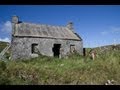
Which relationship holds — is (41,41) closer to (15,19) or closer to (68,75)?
(15,19)

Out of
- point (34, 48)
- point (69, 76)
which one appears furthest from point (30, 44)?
point (69, 76)

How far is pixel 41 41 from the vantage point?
1706 centimetres

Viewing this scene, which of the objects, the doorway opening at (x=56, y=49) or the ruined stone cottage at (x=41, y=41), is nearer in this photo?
the ruined stone cottage at (x=41, y=41)

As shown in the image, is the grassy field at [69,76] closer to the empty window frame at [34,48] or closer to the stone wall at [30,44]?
the stone wall at [30,44]

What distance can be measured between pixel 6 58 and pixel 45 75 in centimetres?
837

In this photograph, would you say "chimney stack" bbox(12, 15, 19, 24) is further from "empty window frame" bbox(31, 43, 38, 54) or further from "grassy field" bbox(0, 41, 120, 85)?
"grassy field" bbox(0, 41, 120, 85)

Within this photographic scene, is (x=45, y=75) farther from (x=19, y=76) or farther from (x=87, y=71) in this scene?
(x=87, y=71)

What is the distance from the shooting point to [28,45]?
16.5 meters

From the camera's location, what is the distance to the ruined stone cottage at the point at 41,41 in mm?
16234

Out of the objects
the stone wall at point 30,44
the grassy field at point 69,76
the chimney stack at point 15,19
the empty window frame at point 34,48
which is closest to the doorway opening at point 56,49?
the stone wall at point 30,44

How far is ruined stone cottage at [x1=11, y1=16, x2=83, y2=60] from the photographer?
16234 mm

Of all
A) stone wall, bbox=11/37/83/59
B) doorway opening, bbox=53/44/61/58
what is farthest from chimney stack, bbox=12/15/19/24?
doorway opening, bbox=53/44/61/58
